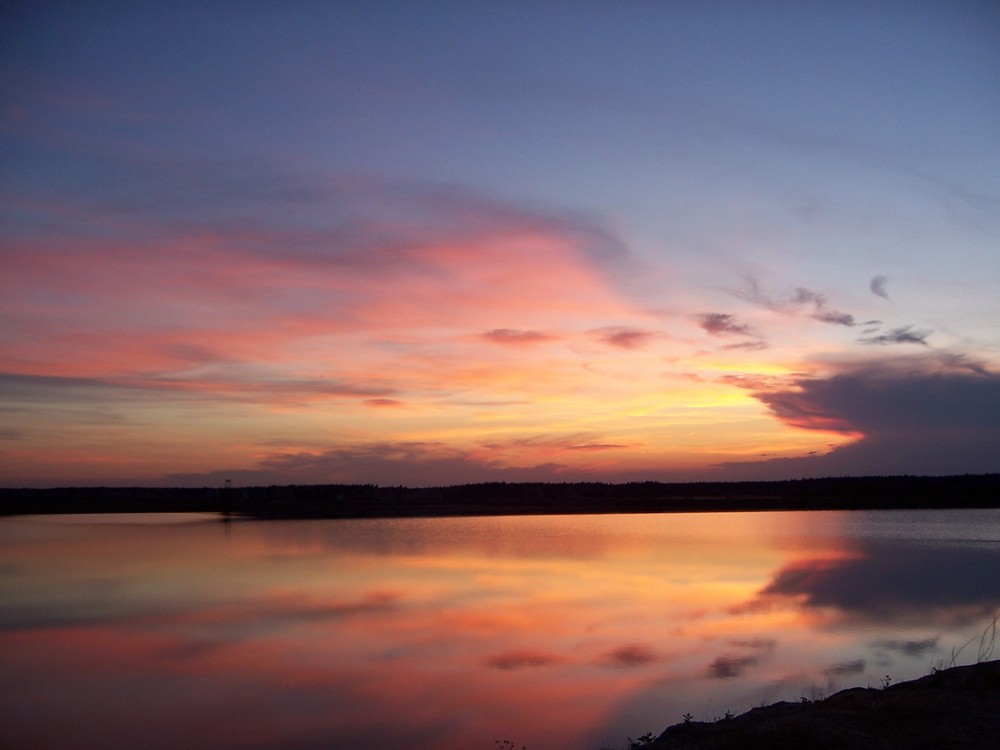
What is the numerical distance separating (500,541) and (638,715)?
23.7 m

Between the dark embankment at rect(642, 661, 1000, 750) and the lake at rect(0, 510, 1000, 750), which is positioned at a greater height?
the dark embankment at rect(642, 661, 1000, 750)

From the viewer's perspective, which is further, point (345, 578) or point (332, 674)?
point (345, 578)

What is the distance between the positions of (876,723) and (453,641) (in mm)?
7353

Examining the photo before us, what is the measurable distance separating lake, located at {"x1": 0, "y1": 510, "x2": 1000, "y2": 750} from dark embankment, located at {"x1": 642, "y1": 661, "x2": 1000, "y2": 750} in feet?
3.78

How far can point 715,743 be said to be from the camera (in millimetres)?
7086

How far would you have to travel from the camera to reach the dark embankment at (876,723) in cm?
677

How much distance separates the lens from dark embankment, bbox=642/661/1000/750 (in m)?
6.77

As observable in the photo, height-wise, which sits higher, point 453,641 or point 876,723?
point 876,723

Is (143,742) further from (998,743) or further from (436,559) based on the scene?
(436,559)

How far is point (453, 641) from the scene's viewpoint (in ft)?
43.6

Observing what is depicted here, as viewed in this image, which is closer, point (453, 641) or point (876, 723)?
point (876, 723)

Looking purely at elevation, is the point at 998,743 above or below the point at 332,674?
above

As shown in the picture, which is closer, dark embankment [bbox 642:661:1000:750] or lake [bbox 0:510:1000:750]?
dark embankment [bbox 642:661:1000:750]

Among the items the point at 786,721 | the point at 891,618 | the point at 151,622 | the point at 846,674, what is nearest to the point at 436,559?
the point at 151,622
